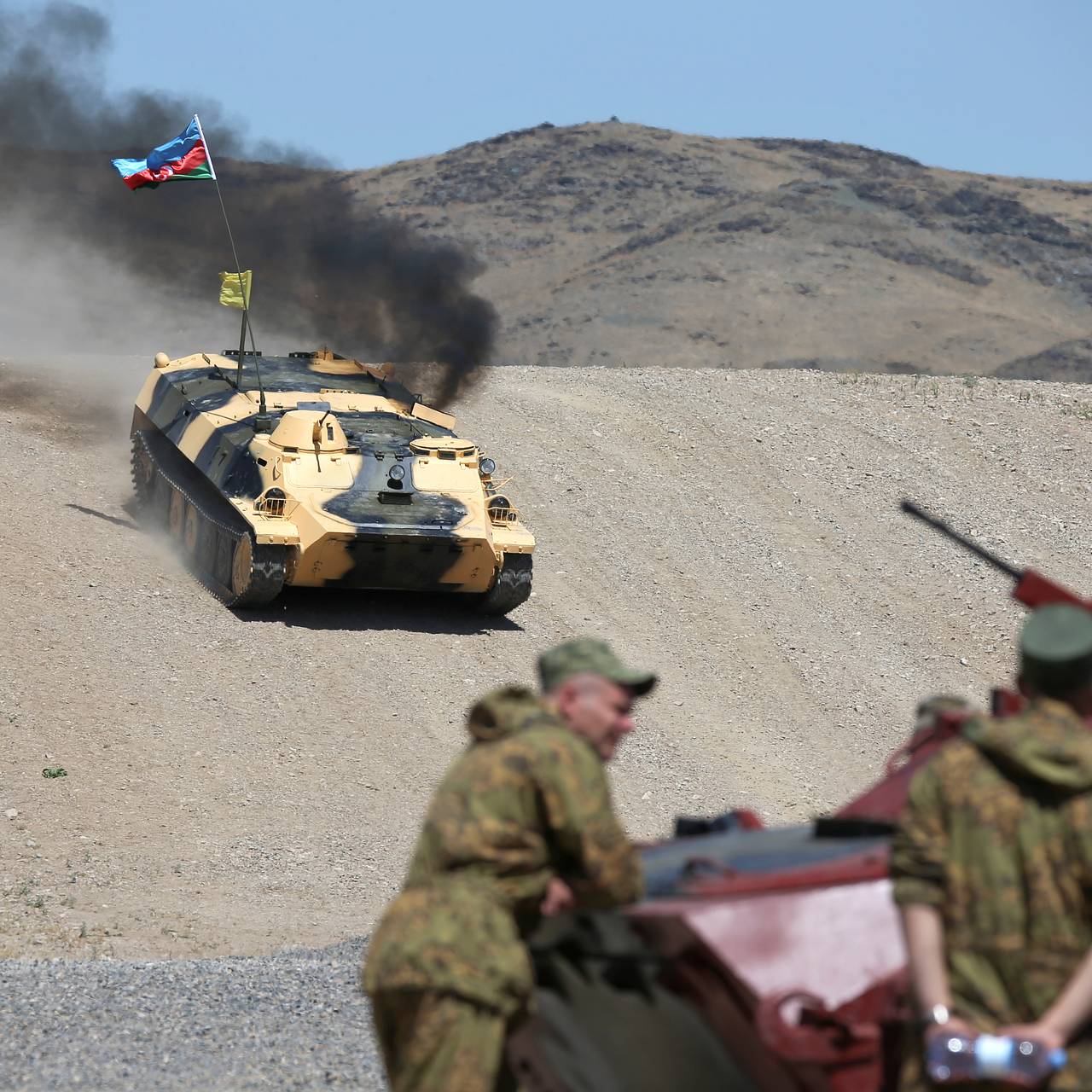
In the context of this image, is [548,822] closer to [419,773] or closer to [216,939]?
[216,939]

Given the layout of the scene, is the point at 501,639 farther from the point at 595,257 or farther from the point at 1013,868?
the point at 595,257

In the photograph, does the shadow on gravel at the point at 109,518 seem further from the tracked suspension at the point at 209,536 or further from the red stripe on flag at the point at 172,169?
the red stripe on flag at the point at 172,169

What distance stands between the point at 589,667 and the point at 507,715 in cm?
22

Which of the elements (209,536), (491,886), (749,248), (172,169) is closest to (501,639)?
(209,536)

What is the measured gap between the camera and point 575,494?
905 inches

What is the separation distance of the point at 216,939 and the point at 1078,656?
7.57 metres

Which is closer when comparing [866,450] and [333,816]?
[333,816]

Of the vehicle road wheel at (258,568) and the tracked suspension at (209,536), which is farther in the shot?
the tracked suspension at (209,536)

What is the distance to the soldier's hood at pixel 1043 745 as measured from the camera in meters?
3.56

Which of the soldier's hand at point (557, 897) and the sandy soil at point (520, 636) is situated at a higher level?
the soldier's hand at point (557, 897)

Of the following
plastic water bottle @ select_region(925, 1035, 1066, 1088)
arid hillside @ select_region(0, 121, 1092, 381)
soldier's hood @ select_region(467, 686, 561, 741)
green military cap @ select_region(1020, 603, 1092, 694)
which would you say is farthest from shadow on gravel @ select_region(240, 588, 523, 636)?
plastic water bottle @ select_region(925, 1035, 1066, 1088)

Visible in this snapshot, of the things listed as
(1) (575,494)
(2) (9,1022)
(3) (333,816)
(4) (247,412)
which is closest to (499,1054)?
(2) (9,1022)

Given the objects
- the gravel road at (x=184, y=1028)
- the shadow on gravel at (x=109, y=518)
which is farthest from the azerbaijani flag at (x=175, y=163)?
the gravel road at (x=184, y=1028)

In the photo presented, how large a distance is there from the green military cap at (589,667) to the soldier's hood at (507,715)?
0.07m
